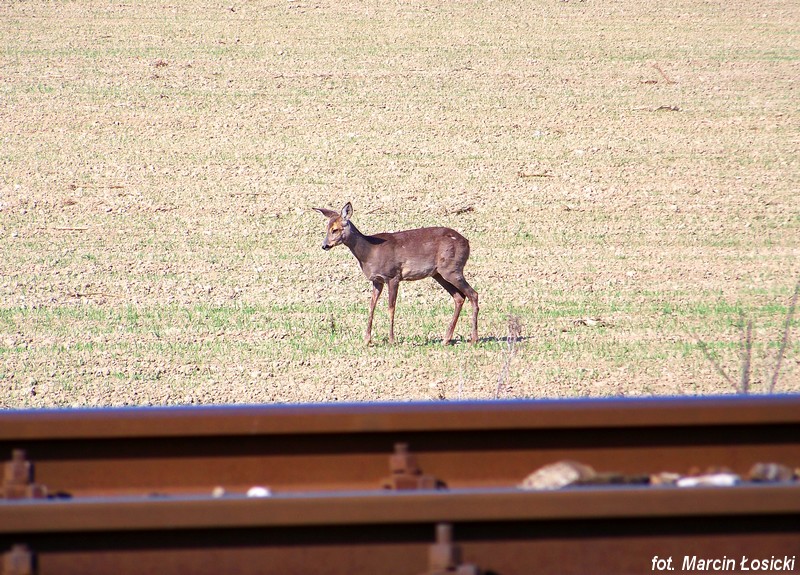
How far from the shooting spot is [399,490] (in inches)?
154

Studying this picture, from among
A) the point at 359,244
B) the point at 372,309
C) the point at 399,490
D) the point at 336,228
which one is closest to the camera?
the point at 399,490

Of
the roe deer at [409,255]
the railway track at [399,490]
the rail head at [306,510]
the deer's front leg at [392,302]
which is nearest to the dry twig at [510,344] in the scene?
the roe deer at [409,255]

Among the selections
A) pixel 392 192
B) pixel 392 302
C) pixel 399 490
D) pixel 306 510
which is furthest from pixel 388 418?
pixel 392 192

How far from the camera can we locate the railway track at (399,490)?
3662mm

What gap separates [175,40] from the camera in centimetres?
2669

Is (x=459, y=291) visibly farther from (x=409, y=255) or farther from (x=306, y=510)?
(x=306, y=510)

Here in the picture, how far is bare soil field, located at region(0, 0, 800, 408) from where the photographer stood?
10.6 m

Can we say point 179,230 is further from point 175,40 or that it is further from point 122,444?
point 122,444

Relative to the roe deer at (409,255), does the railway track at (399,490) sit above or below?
below

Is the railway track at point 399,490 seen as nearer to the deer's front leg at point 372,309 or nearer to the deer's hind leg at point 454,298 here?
the deer's front leg at point 372,309

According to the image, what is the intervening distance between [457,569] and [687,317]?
9.51 m

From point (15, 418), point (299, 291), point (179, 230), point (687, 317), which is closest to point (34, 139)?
point (179, 230)

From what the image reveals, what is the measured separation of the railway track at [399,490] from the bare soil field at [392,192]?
4926mm

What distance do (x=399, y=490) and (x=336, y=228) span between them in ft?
26.7
